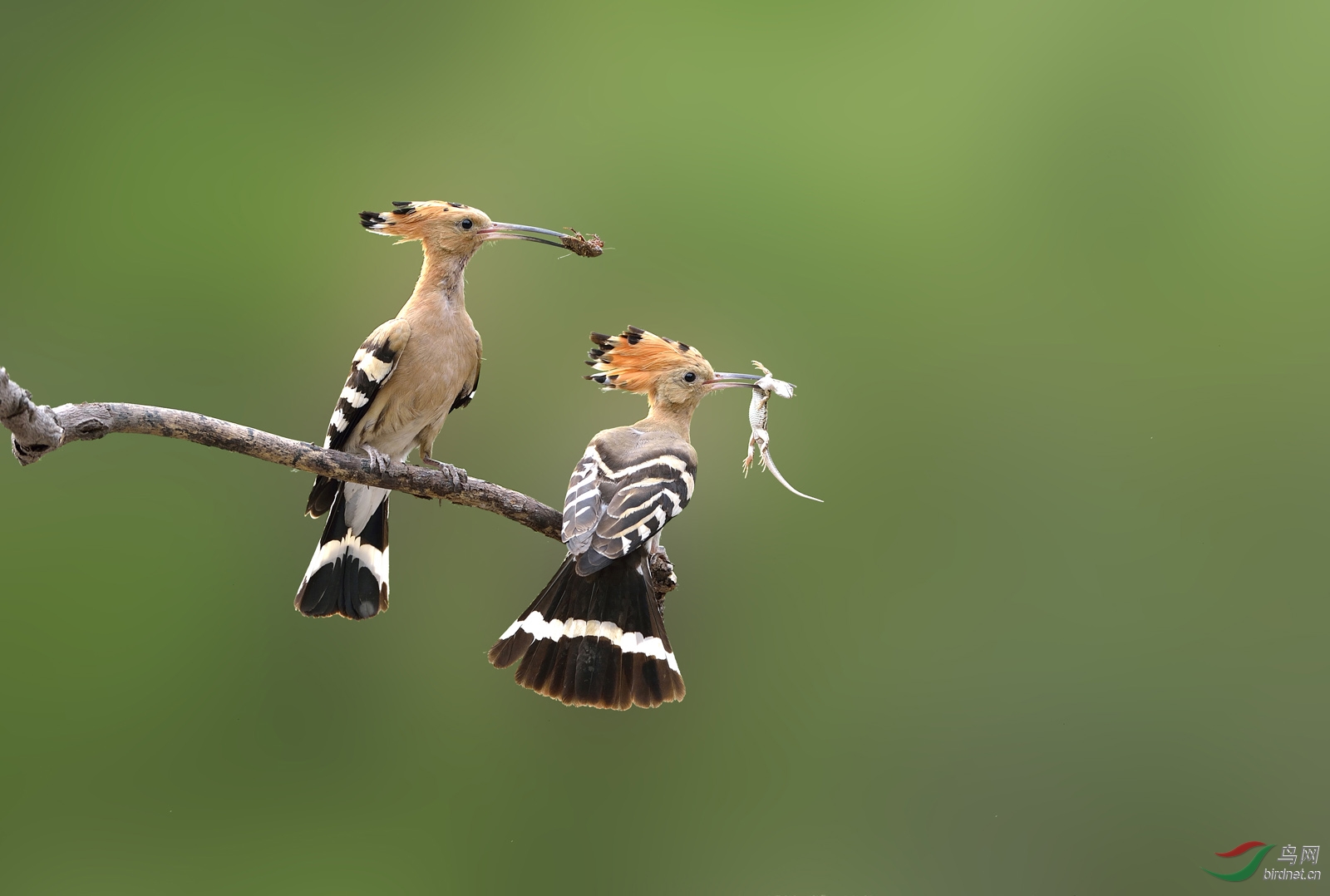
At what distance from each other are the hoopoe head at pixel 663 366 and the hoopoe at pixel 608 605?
172mm

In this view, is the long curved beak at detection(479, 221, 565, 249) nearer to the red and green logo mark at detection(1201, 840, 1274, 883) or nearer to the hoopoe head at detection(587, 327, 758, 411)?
the hoopoe head at detection(587, 327, 758, 411)

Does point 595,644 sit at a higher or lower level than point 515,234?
lower

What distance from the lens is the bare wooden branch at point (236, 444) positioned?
1533 mm

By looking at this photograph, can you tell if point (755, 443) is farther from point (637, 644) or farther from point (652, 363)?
point (637, 644)

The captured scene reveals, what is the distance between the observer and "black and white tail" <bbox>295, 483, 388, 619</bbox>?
7.20 ft

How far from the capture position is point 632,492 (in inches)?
75.7

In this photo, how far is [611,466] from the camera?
2.00 metres

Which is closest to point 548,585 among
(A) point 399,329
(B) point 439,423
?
(B) point 439,423

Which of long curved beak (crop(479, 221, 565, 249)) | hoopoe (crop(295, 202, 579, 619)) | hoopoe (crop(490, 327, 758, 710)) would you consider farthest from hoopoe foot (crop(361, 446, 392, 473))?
long curved beak (crop(479, 221, 565, 249))

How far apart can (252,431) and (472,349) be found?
52 centimetres

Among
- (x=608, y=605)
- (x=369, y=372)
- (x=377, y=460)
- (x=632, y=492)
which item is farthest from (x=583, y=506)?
(x=369, y=372)

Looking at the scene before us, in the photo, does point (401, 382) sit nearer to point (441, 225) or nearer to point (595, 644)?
point (441, 225)

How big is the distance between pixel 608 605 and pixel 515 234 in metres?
→ 0.76

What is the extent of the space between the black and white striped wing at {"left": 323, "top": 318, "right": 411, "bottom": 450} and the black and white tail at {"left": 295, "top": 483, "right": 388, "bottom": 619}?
0.16 metres
